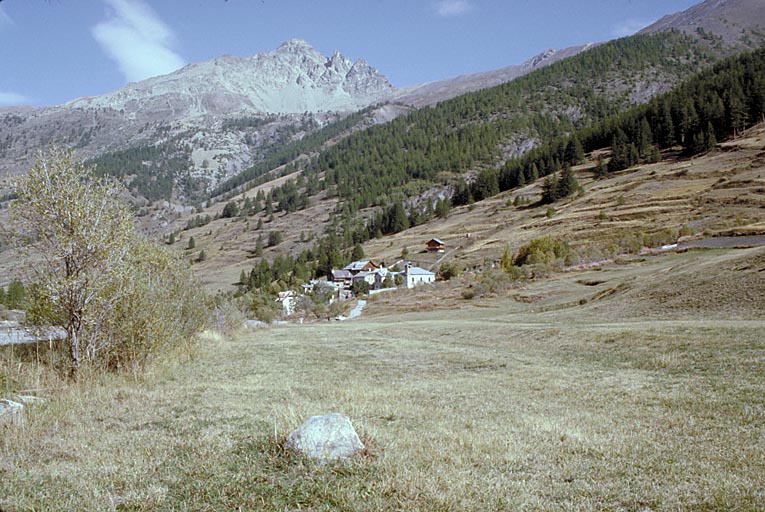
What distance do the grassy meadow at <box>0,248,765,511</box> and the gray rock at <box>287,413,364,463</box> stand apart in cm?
22

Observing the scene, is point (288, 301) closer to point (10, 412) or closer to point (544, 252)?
point (544, 252)

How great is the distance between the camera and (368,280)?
335ft

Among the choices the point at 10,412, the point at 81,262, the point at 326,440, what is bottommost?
the point at 326,440

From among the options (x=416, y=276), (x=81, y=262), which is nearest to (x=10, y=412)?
(x=81, y=262)

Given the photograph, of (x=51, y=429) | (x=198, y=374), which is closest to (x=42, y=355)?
(x=198, y=374)

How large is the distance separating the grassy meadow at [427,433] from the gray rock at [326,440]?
217 mm

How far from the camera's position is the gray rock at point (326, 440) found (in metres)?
6.38

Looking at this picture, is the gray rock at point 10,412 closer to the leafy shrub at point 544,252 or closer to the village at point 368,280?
the leafy shrub at point 544,252

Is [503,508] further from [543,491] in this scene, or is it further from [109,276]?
[109,276]

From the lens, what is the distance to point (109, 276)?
44.1ft

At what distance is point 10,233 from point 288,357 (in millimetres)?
12075

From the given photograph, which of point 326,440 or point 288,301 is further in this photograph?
point 288,301

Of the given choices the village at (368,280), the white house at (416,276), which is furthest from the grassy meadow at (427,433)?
the white house at (416,276)

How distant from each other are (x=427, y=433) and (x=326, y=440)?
7.32ft
